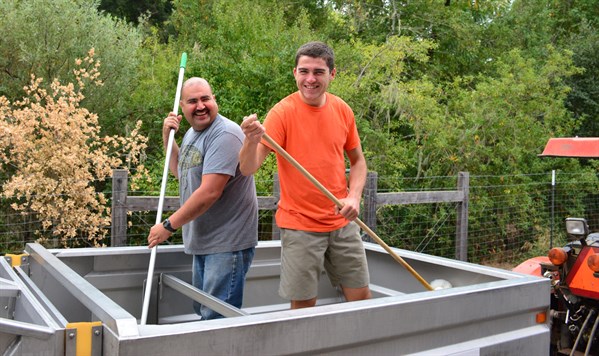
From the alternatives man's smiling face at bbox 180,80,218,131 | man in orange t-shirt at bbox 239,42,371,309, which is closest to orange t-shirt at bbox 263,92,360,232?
man in orange t-shirt at bbox 239,42,371,309

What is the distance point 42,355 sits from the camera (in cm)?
178

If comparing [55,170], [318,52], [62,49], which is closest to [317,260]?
[318,52]

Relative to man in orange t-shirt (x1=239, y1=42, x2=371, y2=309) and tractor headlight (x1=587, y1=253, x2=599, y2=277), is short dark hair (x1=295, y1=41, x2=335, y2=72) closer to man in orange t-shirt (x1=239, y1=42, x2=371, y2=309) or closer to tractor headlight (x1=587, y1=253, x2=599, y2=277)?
man in orange t-shirt (x1=239, y1=42, x2=371, y2=309)

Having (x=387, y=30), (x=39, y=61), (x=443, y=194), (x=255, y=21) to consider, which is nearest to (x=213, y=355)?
(x=443, y=194)

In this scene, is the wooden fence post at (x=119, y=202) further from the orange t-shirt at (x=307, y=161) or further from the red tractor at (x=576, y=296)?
the red tractor at (x=576, y=296)

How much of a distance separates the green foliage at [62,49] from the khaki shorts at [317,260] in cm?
634

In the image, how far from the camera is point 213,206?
135 inches

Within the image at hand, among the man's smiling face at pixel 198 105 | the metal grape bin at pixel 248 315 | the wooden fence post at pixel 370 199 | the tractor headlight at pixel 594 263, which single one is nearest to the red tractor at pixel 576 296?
the tractor headlight at pixel 594 263

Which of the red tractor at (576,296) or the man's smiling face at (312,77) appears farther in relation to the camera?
the red tractor at (576,296)

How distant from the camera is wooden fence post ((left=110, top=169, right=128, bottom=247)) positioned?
6.18m

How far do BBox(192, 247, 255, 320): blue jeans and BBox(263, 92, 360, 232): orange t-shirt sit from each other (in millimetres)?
299

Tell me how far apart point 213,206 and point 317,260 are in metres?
0.60

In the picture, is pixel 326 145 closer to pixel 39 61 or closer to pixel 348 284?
pixel 348 284

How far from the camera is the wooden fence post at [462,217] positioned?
8555 mm
